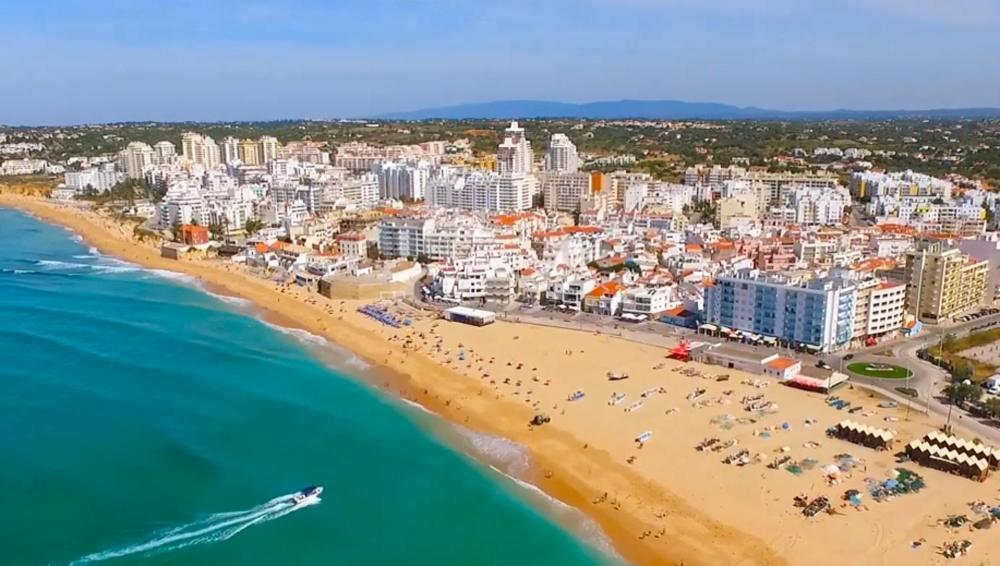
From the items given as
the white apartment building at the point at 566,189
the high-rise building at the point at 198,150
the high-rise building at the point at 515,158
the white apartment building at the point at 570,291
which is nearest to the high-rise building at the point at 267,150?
the high-rise building at the point at 198,150

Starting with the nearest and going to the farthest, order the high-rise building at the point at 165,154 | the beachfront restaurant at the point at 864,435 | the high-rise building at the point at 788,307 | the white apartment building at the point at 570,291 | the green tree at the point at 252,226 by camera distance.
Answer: the beachfront restaurant at the point at 864,435, the high-rise building at the point at 788,307, the white apartment building at the point at 570,291, the green tree at the point at 252,226, the high-rise building at the point at 165,154

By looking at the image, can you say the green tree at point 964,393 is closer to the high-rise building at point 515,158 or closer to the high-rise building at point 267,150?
the high-rise building at point 515,158

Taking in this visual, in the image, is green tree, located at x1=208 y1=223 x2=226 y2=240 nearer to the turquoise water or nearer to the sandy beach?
the turquoise water

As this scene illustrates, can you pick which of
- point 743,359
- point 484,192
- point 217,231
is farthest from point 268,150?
point 743,359

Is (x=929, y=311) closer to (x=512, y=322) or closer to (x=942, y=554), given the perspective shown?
(x=512, y=322)

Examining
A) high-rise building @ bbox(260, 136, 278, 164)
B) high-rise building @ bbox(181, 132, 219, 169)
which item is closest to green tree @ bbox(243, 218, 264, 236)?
high-rise building @ bbox(260, 136, 278, 164)

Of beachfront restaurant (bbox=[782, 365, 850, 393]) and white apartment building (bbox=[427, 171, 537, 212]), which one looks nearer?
beachfront restaurant (bbox=[782, 365, 850, 393])
